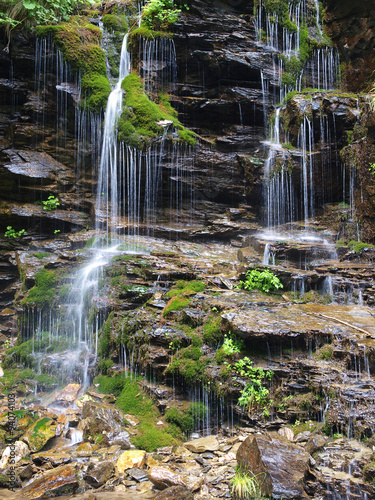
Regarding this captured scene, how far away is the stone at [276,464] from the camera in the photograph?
3656 millimetres

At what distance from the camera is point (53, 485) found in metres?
4.22

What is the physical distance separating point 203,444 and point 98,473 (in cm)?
159

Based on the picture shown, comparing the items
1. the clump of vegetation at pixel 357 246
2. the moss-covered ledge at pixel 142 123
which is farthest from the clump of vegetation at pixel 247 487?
the moss-covered ledge at pixel 142 123

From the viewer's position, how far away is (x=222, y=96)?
14.9 meters

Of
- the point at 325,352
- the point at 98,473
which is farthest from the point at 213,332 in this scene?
the point at 98,473

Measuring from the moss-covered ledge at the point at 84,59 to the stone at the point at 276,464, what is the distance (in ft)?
42.9

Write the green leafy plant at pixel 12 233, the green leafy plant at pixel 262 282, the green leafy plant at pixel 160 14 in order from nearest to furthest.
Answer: the green leafy plant at pixel 262 282, the green leafy plant at pixel 12 233, the green leafy plant at pixel 160 14

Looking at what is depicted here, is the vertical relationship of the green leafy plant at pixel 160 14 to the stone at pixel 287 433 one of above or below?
above

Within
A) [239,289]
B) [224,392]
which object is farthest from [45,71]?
[224,392]

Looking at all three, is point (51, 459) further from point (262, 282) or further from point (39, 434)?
point (262, 282)

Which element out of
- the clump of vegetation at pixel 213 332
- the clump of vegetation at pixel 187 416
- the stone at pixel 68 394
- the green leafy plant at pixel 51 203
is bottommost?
the stone at pixel 68 394

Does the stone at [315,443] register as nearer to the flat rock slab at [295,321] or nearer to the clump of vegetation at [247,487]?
the clump of vegetation at [247,487]

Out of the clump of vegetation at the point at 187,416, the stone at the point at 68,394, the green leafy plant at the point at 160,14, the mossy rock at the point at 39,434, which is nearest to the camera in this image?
the mossy rock at the point at 39,434

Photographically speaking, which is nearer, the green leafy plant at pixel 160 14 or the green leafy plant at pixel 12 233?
the green leafy plant at pixel 12 233
